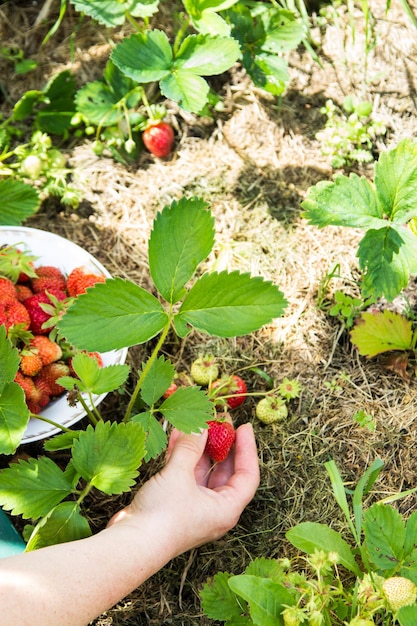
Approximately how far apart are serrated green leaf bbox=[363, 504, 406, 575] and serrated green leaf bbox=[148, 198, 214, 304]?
0.57 meters

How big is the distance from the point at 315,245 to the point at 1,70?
3.68 ft

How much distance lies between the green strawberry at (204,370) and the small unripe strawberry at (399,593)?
614 mm

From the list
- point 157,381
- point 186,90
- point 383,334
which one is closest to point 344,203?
point 383,334

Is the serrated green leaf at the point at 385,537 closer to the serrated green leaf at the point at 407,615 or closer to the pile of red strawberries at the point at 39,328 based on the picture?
the serrated green leaf at the point at 407,615

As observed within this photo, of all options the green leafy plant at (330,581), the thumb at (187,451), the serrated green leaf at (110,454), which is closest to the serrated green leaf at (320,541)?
the green leafy plant at (330,581)

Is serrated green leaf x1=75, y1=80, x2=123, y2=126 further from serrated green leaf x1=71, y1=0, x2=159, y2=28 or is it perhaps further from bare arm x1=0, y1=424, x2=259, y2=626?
bare arm x1=0, y1=424, x2=259, y2=626

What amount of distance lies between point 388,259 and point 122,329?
2.11 feet

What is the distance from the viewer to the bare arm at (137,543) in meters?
1.10

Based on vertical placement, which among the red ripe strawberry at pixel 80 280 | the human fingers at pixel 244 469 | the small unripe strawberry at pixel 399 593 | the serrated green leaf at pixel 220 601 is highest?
the red ripe strawberry at pixel 80 280

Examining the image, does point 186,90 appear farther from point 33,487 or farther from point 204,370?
point 33,487

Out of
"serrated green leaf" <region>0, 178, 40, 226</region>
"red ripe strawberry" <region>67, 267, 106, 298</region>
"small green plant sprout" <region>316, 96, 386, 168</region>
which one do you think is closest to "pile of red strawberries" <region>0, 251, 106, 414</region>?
"red ripe strawberry" <region>67, 267, 106, 298</region>

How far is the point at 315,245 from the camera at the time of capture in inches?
71.4

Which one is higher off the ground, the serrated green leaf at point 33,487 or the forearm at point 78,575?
the serrated green leaf at point 33,487

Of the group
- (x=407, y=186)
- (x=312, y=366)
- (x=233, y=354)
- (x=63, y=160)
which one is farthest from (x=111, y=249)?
(x=407, y=186)
